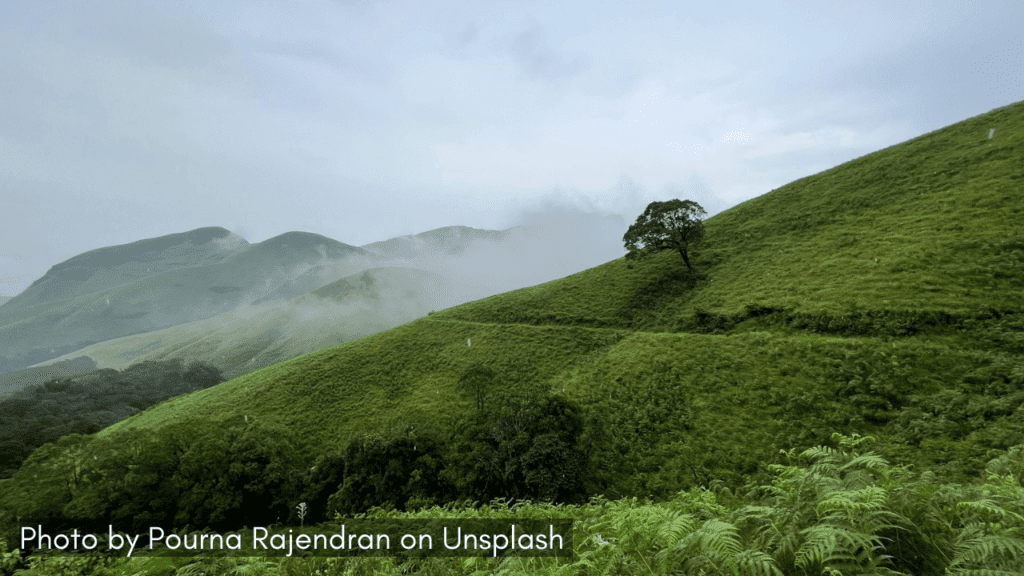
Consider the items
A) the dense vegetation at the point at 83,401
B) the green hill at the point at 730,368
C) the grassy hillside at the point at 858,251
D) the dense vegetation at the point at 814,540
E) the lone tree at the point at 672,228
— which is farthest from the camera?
the dense vegetation at the point at 83,401

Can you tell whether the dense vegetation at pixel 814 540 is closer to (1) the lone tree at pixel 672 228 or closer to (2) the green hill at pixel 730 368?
(2) the green hill at pixel 730 368

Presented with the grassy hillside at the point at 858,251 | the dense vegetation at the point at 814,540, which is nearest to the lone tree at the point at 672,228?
the grassy hillside at the point at 858,251

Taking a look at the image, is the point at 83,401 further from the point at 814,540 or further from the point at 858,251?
the point at 858,251

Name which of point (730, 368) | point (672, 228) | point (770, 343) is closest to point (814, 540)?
point (730, 368)

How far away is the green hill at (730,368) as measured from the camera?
18781 millimetres

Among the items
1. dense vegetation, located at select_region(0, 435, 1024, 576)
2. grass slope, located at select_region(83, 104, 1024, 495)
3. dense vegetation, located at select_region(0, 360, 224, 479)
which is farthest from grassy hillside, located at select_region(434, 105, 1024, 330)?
dense vegetation, located at select_region(0, 360, 224, 479)

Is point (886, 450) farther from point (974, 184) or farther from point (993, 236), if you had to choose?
point (974, 184)

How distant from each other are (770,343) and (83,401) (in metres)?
150

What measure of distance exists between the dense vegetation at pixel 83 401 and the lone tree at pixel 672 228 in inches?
3215

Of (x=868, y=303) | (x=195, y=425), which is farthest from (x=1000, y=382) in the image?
(x=195, y=425)

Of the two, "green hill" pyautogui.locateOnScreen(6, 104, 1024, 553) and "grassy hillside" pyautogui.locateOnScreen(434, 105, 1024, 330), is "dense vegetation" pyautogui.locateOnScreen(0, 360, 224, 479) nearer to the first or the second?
"green hill" pyautogui.locateOnScreen(6, 104, 1024, 553)

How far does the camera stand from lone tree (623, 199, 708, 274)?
1738 inches

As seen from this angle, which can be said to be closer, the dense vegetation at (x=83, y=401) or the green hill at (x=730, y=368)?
the green hill at (x=730, y=368)

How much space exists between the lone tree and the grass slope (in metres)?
3.80
